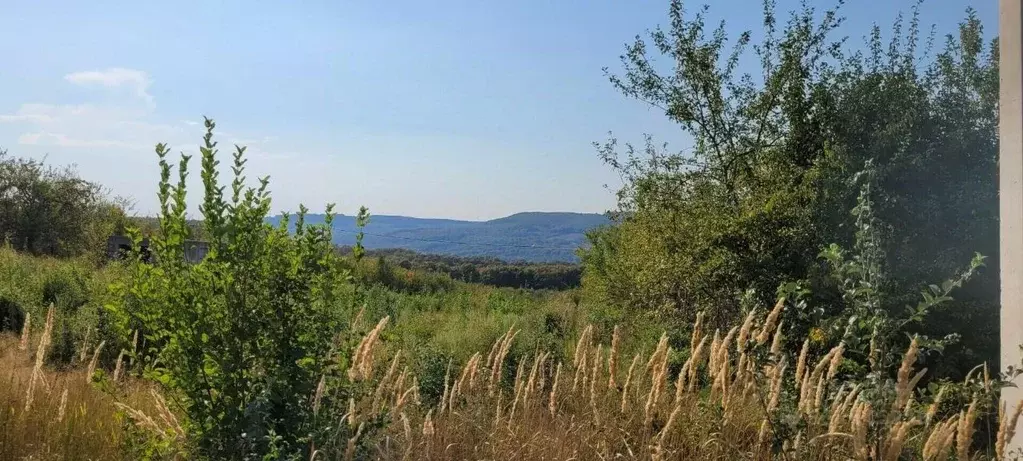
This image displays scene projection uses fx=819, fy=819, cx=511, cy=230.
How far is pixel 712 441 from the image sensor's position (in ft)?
10.6

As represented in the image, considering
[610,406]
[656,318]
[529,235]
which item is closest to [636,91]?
[656,318]

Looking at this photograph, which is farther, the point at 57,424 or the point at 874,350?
the point at 57,424

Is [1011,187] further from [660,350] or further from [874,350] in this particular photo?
[660,350]

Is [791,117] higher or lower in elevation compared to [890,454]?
higher

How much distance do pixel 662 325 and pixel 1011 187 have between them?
5.68m

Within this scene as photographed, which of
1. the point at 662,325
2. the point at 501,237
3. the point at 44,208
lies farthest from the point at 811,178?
the point at 501,237

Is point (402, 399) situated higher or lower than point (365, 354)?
lower

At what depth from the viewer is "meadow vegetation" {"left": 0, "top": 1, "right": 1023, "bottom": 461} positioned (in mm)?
3107

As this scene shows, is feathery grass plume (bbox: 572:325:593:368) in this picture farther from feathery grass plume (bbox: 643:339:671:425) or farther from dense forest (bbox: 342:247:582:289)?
dense forest (bbox: 342:247:582:289)

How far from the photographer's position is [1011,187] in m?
3.40

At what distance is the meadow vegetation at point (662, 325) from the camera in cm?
311

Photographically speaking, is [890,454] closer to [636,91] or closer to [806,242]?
[806,242]

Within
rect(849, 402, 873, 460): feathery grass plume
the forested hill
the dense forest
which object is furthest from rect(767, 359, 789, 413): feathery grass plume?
the forested hill

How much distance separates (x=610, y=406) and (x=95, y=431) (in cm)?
261
